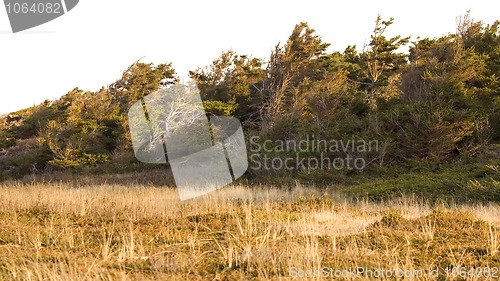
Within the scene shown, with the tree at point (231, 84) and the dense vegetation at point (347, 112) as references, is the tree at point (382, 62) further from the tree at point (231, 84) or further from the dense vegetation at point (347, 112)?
the tree at point (231, 84)

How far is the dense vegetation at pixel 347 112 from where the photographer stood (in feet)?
55.8

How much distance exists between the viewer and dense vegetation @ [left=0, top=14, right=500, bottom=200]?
17.0 metres

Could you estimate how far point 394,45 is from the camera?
31.7m

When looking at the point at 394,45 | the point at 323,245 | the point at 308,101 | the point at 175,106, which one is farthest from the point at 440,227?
Result: the point at 394,45

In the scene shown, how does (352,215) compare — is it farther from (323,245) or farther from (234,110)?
(234,110)

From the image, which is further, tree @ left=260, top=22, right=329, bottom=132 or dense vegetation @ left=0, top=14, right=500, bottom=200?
tree @ left=260, top=22, right=329, bottom=132

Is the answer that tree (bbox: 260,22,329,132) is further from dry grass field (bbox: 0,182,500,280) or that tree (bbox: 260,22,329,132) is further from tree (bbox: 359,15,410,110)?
dry grass field (bbox: 0,182,500,280)

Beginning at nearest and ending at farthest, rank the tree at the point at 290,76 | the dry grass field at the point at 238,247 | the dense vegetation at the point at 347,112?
1. the dry grass field at the point at 238,247
2. the dense vegetation at the point at 347,112
3. the tree at the point at 290,76

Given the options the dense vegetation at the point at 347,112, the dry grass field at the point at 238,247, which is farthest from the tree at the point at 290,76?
the dry grass field at the point at 238,247

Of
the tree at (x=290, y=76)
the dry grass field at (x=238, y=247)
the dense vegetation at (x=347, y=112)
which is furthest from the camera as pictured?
the tree at (x=290, y=76)

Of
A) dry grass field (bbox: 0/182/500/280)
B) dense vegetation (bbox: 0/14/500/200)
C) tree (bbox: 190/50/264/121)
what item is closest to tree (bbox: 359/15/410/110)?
dense vegetation (bbox: 0/14/500/200)

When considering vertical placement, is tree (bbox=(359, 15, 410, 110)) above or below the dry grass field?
above

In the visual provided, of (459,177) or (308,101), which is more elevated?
(308,101)

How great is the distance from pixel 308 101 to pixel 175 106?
909cm
